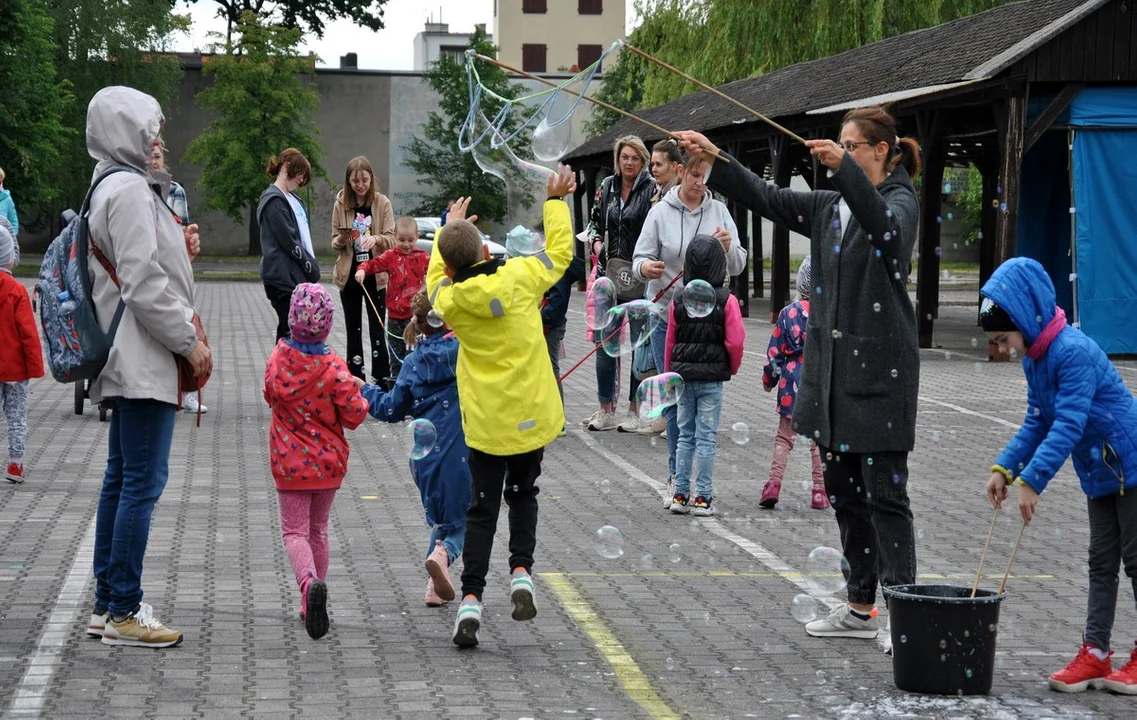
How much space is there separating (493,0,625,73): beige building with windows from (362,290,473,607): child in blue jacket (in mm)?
84545

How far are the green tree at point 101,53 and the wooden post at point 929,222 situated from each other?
36.2 meters

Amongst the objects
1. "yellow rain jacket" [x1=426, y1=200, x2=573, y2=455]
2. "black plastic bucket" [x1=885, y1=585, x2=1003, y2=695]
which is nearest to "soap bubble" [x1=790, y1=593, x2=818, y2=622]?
"black plastic bucket" [x1=885, y1=585, x2=1003, y2=695]

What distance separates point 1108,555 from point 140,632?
3.53 metres

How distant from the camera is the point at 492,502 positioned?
6031mm

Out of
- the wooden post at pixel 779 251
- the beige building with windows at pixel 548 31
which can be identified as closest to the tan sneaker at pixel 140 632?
the wooden post at pixel 779 251

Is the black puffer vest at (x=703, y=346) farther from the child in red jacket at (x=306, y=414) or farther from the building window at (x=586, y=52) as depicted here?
the building window at (x=586, y=52)

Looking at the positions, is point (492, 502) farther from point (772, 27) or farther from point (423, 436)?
point (772, 27)

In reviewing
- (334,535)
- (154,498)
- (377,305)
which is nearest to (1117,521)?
(154,498)

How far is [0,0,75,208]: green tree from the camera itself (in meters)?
38.3

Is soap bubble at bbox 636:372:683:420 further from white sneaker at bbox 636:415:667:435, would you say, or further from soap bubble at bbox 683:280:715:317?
white sneaker at bbox 636:415:667:435

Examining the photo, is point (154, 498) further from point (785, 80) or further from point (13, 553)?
point (785, 80)

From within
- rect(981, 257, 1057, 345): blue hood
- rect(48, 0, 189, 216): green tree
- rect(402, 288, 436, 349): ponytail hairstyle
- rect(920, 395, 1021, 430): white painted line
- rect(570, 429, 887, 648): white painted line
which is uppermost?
rect(48, 0, 189, 216): green tree

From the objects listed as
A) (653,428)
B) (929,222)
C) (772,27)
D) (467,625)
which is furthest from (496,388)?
(772,27)

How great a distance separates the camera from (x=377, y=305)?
1362cm
